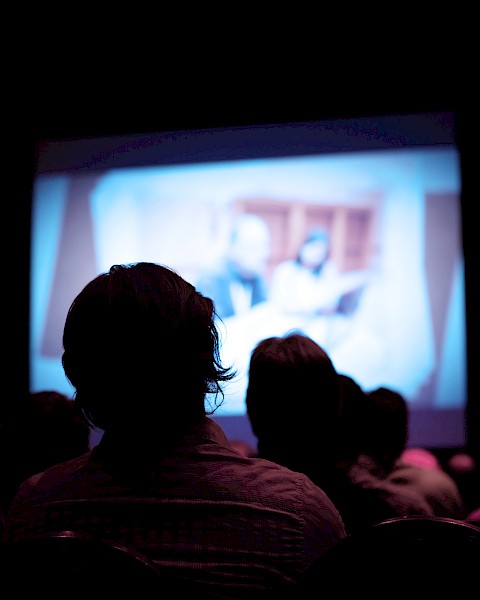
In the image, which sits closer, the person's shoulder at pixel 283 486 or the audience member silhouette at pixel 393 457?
the person's shoulder at pixel 283 486

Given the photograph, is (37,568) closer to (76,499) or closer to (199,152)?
(76,499)

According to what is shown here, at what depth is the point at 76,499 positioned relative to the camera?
984 millimetres

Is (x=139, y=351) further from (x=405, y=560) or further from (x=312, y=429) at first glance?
(x=312, y=429)

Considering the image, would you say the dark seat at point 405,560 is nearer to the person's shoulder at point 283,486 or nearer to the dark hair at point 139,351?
the person's shoulder at point 283,486

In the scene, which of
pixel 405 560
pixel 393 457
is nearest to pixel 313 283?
pixel 393 457

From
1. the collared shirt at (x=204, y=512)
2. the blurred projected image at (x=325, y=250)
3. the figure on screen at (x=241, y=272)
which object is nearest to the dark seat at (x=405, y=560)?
the collared shirt at (x=204, y=512)

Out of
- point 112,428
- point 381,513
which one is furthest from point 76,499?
point 381,513

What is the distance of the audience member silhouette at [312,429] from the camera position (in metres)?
1.51

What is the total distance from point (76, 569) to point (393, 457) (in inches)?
49.6

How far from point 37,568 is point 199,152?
13.0 feet

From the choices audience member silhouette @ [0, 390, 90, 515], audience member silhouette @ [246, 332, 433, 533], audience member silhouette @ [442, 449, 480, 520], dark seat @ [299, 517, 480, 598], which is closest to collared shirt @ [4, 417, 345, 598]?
dark seat @ [299, 517, 480, 598]

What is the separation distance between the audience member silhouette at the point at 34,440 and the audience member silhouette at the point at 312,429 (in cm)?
53

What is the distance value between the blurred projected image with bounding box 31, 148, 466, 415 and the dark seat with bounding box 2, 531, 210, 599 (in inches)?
129

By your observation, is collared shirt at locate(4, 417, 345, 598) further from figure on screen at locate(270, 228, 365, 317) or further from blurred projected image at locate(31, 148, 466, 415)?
figure on screen at locate(270, 228, 365, 317)
